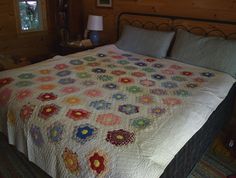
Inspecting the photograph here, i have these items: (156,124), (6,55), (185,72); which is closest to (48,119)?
(156,124)

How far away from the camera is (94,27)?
3.27 meters

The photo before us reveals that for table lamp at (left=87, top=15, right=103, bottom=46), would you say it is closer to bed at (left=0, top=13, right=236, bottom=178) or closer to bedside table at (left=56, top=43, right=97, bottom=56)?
bedside table at (left=56, top=43, right=97, bottom=56)

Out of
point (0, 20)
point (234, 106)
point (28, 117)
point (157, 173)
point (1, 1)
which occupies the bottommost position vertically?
point (234, 106)

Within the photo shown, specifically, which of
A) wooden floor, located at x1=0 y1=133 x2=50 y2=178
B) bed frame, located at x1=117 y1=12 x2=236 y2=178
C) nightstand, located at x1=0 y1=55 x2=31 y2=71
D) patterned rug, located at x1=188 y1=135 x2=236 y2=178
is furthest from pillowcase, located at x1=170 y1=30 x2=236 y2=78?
nightstand, located at x1=0 y1=55 x2=31 y2=71

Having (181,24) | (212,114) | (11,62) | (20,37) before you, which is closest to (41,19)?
(20,37)

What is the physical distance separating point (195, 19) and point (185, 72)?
770 mm

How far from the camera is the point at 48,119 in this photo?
51.8 inches

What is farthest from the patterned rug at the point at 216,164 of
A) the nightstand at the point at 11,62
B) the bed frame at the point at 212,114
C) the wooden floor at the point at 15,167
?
the nightstand at the point at 11,62

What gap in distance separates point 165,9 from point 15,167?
2302mm

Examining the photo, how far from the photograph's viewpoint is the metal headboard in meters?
2.36

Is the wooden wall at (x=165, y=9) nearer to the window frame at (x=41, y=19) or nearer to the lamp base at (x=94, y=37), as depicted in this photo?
the lamp base at (x=94, y=37)

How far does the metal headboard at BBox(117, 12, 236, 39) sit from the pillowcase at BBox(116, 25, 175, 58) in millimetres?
229

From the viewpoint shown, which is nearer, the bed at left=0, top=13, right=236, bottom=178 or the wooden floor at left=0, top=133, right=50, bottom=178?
the bed at left=0, top=13, right=236, bottom=178

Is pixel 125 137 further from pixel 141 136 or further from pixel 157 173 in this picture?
pixel 157 173
